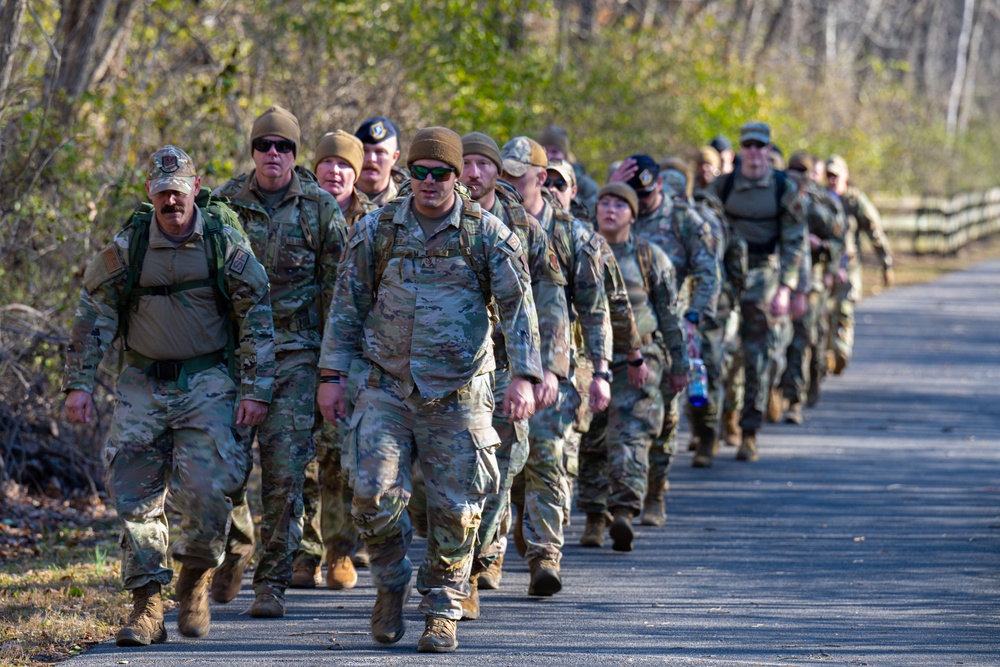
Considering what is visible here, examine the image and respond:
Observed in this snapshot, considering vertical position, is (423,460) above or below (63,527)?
above

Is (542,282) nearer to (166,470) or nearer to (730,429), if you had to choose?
(166,470)

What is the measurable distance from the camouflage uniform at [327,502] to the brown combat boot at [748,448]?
4.59 metres

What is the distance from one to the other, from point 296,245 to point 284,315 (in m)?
0.33

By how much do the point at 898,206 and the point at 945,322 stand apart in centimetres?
1301

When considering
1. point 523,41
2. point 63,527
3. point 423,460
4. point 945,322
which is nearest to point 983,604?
point 423,460

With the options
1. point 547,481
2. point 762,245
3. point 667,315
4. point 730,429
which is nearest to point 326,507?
point 547,481

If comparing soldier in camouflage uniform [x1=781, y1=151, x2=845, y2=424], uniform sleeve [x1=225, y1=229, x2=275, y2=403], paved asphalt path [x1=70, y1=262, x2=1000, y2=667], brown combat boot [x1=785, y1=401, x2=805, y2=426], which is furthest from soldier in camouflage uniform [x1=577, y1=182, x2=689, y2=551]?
brown combat boot [x1=785, y1=401, x2=805, y2=426]

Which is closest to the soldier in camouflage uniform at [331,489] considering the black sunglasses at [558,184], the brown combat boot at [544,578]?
the brown combat boot at [544,578]

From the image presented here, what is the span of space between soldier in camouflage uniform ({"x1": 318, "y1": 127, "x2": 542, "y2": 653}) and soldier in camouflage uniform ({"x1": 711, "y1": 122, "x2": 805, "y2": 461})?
595 cm

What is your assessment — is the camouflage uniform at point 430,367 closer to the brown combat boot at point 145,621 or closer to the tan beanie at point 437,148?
the tan beanie at point 437,148

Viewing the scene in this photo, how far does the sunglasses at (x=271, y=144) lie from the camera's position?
7.63m

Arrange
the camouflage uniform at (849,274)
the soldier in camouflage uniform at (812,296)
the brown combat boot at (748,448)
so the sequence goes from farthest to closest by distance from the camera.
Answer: the camouflage uniform at (849,274), the soldier in camouflage uniform at (812,296), the brown combat boot at (748,448)

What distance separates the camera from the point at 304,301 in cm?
769

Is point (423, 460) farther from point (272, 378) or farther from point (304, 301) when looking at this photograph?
point (304, 301)
